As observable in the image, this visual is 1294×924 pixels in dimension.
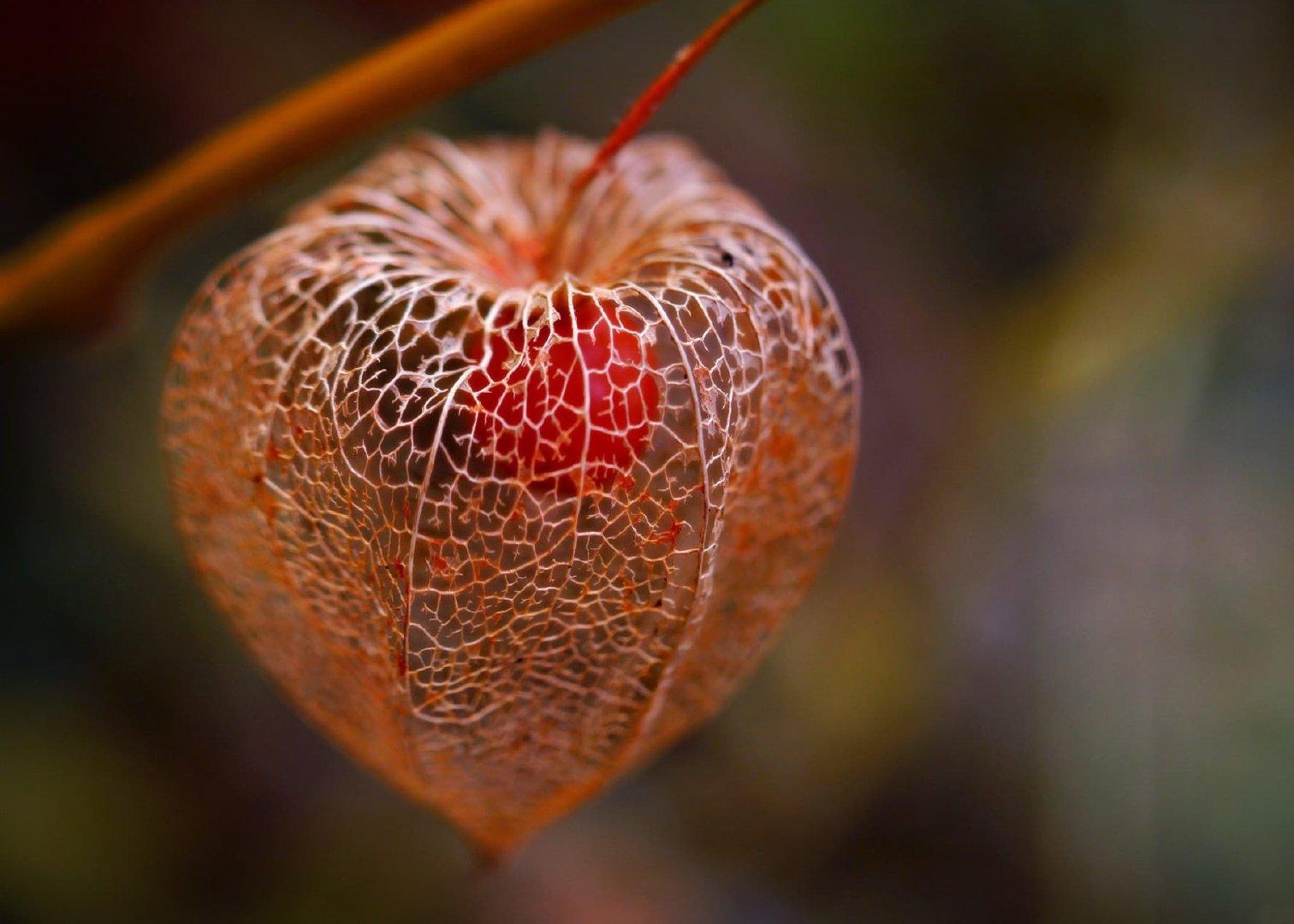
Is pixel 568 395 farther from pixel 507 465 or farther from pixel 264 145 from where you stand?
pixel 264 145

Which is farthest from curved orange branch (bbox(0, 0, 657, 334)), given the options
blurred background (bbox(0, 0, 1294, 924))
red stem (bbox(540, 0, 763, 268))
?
blurred background (bbox(0, 0, 1294, 924))

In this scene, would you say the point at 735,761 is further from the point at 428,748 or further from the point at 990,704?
the point at 428,748

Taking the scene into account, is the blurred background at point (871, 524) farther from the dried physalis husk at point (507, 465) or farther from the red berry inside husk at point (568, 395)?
the red berry inside husk at point (568, 395)

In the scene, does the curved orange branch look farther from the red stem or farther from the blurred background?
the blurred background

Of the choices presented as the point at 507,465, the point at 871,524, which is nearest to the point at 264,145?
the point at 507,465

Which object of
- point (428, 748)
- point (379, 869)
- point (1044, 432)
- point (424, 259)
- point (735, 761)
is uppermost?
point (424, 259)

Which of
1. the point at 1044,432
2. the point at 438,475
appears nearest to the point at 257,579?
the point at 438,475

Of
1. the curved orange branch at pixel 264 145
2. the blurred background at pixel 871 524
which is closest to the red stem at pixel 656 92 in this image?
the curved orange branch at pixel 264 145
